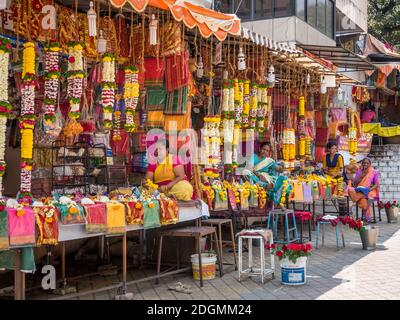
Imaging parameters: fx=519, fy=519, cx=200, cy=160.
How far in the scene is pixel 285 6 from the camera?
46.5ft

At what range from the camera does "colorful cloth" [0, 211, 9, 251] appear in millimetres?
4500

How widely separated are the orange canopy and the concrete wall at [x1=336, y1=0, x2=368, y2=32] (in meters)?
12.4

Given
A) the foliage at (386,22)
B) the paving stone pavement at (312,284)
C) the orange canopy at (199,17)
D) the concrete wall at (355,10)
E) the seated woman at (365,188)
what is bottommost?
the paving stone pavement at (312,284)

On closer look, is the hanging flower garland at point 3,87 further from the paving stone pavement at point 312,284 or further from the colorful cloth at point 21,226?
the paving stone pavement at point 312,284

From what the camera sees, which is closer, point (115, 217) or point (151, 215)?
point (115, 217)

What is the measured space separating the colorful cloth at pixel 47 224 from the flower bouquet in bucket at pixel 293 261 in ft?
8.96

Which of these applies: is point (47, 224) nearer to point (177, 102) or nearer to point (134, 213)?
point (134, 213)

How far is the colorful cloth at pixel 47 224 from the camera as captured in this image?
15.7 ft

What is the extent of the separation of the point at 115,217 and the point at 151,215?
581 mm

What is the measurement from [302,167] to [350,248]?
2797mm

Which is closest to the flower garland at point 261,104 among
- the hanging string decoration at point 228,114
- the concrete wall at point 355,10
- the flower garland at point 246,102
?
the flower garland at point 246,102

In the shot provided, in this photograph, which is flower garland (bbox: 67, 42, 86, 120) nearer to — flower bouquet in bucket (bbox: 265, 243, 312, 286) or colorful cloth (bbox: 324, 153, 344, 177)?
flower bouquet in bucket (bbox: 265, 243, 312, 286)

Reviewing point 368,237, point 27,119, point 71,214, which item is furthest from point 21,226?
point 368,237

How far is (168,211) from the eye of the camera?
6289 millimetres
